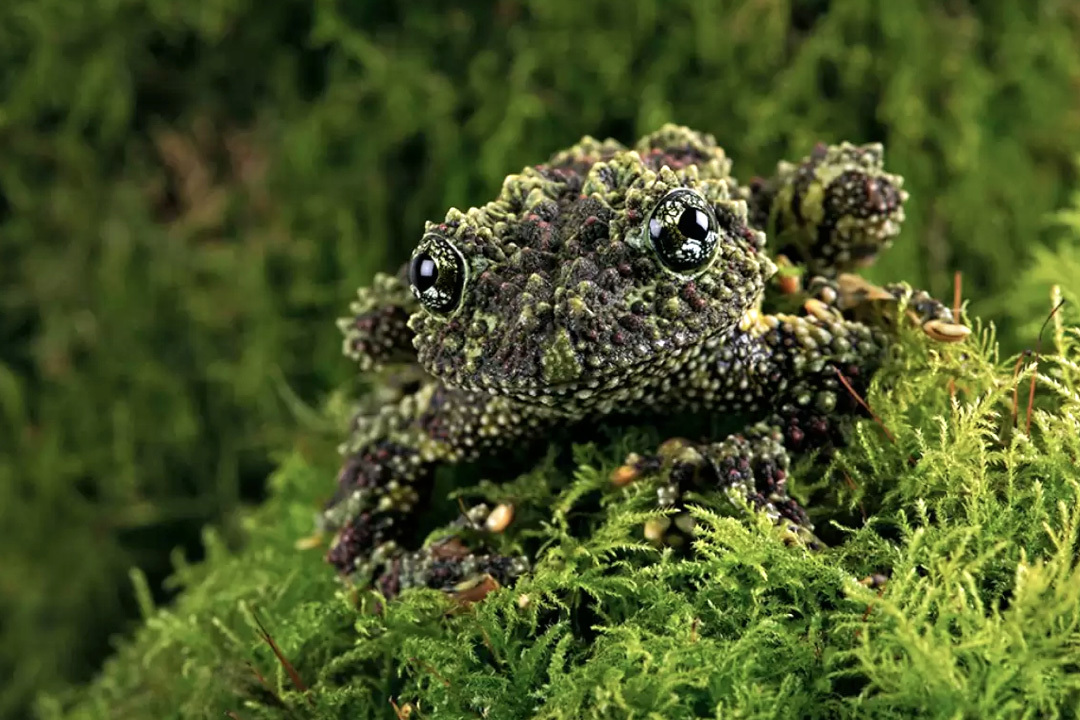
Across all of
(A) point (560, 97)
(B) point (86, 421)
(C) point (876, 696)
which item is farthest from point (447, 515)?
(B) point (86, 421)

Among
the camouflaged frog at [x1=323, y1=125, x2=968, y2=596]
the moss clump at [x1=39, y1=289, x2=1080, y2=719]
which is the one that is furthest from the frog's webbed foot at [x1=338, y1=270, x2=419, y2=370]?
the moss clump at [x1=39, y1=289, x2=1080, y2=719]

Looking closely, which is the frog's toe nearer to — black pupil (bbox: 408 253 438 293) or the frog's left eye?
the frog's left eye

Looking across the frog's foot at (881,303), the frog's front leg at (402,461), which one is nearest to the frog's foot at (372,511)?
the frog's front leg at (402,461)

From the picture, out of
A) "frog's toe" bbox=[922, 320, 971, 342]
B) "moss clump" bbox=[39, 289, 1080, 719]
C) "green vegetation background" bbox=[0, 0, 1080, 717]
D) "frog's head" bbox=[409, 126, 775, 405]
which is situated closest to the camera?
"moss clump" bbox=[39, 289, 1080, 719]

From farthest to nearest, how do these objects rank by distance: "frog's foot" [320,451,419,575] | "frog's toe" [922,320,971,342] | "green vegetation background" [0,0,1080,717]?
"green vegetation background" [0,0,1080,717] < "frog's foot" [320,451,419,575] < "frog's toe" [922,320,971,342]

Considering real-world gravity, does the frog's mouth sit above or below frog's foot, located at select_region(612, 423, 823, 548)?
above

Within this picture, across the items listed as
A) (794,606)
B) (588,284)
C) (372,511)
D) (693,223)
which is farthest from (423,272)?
(794,606)
